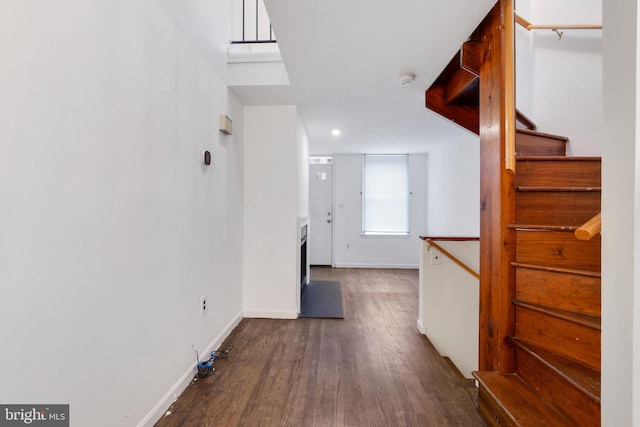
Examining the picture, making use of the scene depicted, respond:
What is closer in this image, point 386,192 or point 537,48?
point 537,48

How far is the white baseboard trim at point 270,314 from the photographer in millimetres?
2805

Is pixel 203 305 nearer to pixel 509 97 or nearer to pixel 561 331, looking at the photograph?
pixel 561 331

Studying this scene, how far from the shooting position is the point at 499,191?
1.58m

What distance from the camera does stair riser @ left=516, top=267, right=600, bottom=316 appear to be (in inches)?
51.3

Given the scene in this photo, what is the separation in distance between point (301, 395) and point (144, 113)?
186 cm

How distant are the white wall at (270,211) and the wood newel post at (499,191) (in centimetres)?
178

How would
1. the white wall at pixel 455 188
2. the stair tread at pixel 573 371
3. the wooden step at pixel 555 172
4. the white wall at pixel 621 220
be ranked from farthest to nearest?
1. the white wall at pixel 455 188
2. the wooden step at pixel 555 172
3. the stair tread at pixel 573 371
4. the white wall at pixel 621 220

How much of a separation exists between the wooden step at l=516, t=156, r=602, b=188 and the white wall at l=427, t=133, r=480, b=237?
1581 millimetres

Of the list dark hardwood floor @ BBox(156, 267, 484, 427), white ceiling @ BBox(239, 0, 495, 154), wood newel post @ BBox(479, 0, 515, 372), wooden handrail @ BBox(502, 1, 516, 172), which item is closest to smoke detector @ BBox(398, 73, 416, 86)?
white ceiling @ BBox(239, 0, 495, 154)

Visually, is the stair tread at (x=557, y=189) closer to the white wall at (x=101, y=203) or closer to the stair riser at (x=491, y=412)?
the stair riser at (x=491, y=412)

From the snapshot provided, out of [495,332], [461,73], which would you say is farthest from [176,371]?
[461,73]

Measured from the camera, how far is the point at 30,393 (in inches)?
32.6

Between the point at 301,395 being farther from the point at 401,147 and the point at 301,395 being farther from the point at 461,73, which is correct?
the point at 401,147

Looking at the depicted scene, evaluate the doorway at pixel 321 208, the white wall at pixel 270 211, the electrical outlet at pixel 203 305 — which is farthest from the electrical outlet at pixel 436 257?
the doorway at pixel 321 208
